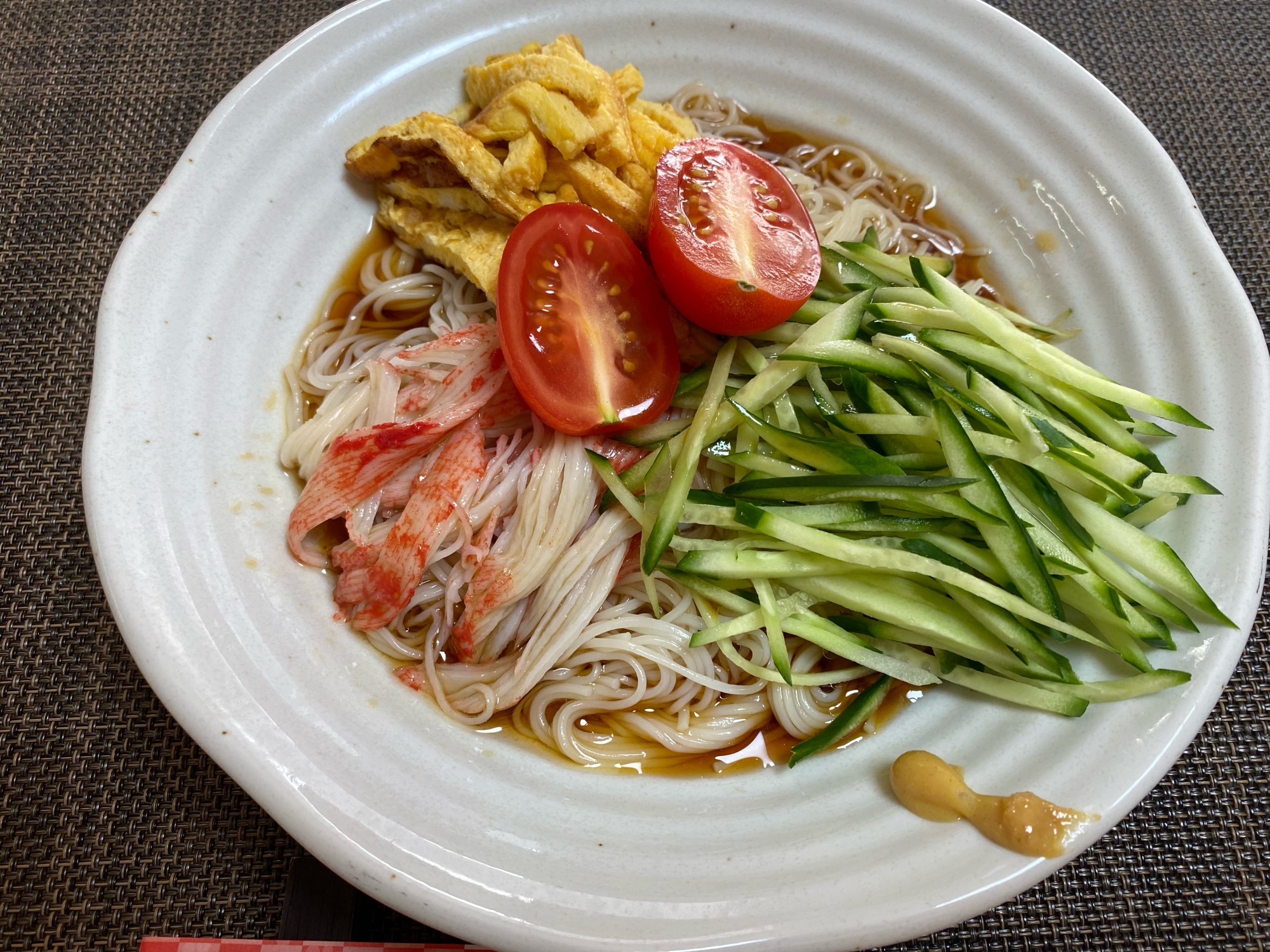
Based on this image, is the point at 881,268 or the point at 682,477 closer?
the point at 682,477

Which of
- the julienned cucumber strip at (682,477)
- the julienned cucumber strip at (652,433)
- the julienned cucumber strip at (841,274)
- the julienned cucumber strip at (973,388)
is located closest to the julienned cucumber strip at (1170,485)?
the julienned cucumber strip at (973,388)

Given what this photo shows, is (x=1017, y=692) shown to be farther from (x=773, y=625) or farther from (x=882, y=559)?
(x=773, y=625)

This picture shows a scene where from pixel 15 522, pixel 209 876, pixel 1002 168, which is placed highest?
pixel 1002 168

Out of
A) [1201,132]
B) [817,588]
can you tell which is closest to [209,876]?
[817,588]

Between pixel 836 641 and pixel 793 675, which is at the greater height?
pixel 836 641

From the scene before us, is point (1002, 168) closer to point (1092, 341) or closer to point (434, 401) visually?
point (1092, 341)

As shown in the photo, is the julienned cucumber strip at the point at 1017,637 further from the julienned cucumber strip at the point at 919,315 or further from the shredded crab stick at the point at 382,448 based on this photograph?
the shredded crab stick at the point at 382,448

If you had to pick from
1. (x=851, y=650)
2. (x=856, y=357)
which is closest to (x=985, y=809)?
(x=851, y=650)
